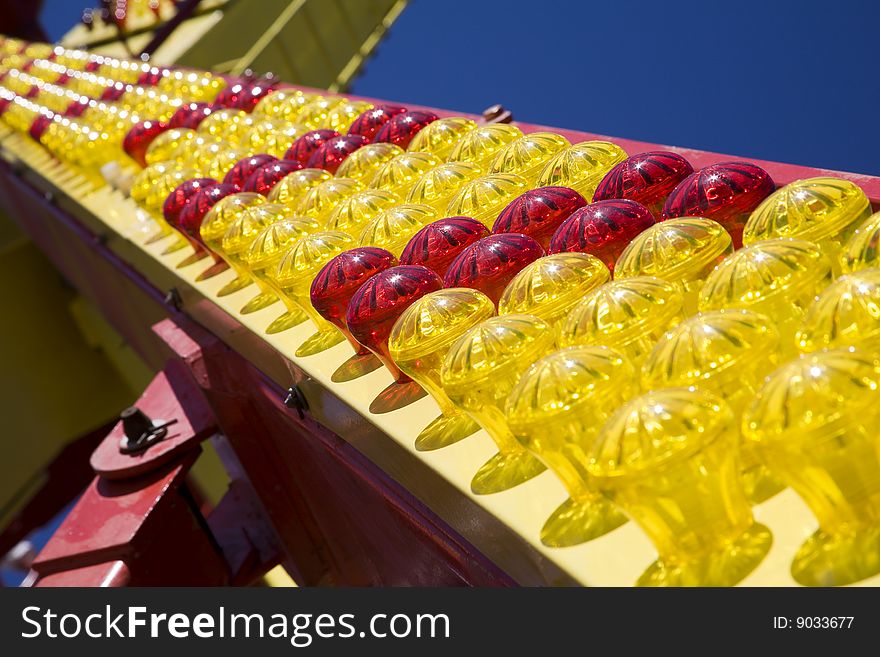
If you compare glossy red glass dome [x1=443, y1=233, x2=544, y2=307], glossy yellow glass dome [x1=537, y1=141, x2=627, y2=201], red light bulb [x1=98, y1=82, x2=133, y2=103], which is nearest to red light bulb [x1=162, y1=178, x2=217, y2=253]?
glossy yellow glass dome [x1=537, y1=141, x2=627, y2=201]

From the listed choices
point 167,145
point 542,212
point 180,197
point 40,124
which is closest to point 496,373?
point 542,212

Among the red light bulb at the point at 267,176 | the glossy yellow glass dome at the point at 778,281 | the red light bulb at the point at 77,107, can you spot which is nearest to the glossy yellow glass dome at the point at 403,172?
the red light bulb at the point at 267,176

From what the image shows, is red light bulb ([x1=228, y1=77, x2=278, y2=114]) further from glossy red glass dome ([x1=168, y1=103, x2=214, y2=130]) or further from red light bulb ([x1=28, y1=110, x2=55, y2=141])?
red light bulb ([x1=28, y1=110, x2=55, y2=141])

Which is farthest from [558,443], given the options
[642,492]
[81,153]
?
[81,153]

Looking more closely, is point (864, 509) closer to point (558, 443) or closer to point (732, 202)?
point (558, 443)

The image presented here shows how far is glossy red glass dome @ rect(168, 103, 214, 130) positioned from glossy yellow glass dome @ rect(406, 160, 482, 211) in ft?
3.86

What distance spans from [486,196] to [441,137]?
1.20 ft

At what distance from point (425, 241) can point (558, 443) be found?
1.46 ft

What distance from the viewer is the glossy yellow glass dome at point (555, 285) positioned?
0.89m

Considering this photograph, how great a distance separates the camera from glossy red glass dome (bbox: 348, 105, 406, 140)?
1.81 meters

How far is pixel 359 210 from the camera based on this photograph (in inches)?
53.3

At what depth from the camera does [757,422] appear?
0.61 m

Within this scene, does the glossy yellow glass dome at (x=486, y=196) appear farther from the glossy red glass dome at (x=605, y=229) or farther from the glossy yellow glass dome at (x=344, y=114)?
the glossy yellow glass dome at (x=344, y=114)

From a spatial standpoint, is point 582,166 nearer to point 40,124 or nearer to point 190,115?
point 190,115
